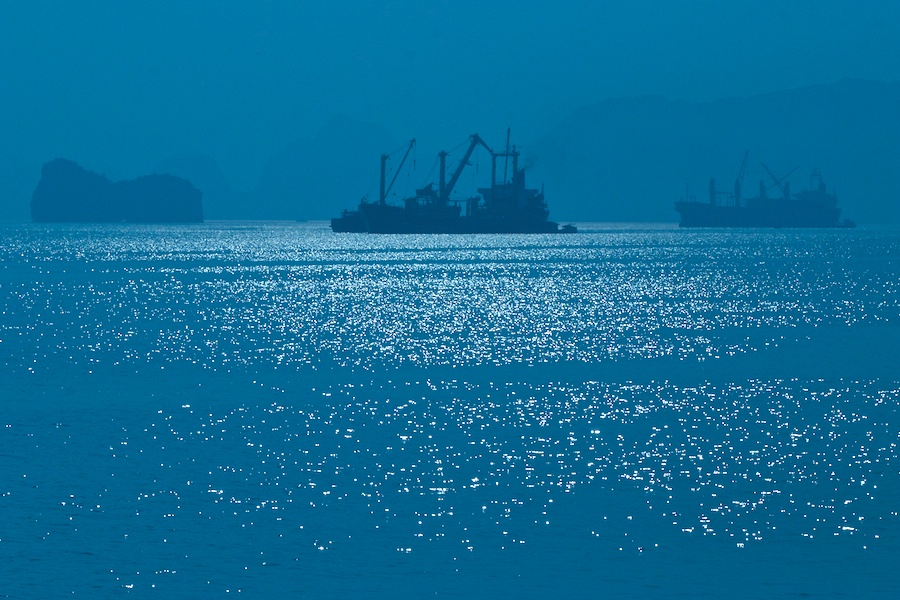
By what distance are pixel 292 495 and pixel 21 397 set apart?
34.8 ft

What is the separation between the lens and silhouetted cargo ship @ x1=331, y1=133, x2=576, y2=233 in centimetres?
14962

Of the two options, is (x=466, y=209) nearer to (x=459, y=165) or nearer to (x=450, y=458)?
(x=459, y=165)

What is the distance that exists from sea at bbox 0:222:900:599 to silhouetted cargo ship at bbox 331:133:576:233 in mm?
106134

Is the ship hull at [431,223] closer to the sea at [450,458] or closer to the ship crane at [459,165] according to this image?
the ship crane at [459,165]

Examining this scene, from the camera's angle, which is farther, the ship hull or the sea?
the ship hull

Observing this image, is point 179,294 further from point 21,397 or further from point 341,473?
point 341,473

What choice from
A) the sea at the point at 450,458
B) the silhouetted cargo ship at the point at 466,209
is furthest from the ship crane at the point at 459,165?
the sea at the point at 450,458

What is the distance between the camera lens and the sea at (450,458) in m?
13.3

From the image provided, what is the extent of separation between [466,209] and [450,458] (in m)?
137

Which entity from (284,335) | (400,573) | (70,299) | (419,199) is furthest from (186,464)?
(419,199)

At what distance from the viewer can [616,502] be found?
16.0 metres

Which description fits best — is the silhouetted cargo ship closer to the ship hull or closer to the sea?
the ship hull

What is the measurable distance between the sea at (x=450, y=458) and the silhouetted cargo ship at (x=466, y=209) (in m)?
106

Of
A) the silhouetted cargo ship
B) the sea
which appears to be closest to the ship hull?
the silhouetted cargo ship
